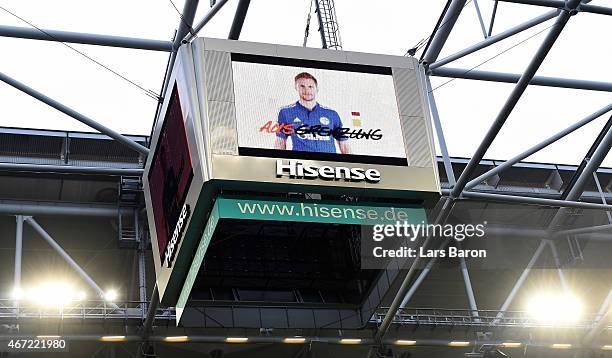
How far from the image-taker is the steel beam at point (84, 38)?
2398 cm

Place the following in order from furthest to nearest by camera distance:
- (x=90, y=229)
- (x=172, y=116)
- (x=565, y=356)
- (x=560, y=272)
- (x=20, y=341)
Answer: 1. (x=565, y=356)
2. (x=560, y=272)
3. (x=90, y=229)
4. (x=20, y=341)
5. (x=172, y=116)

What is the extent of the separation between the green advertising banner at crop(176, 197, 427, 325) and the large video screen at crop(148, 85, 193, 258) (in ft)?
3.48

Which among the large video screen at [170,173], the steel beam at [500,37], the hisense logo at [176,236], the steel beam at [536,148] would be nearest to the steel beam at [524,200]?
the steel beam at [536,148]

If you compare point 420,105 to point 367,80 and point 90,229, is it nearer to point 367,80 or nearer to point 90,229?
point 367,80

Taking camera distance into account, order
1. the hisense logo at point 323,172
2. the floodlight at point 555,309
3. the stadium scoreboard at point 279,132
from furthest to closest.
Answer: the floodlight at point 555,309, the hisense logo at point 323,172, the stadium scoreboard at point 279,132

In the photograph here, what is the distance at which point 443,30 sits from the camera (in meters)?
26.0

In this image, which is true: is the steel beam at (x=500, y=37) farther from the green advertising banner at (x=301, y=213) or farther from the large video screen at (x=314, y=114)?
the green advertising banner at (x=301, y=213)

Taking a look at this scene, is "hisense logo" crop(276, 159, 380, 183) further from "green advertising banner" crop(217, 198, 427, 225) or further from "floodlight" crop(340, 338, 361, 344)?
"floodlight" crop(340, 338, 361, 344)

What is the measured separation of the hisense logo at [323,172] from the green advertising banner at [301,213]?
749 millimetres

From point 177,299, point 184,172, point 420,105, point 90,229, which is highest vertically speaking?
point 90,229

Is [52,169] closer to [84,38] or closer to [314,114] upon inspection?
[84,38]

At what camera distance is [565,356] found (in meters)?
40.2

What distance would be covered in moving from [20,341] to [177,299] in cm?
969

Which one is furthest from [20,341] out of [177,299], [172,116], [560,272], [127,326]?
[560,272]
